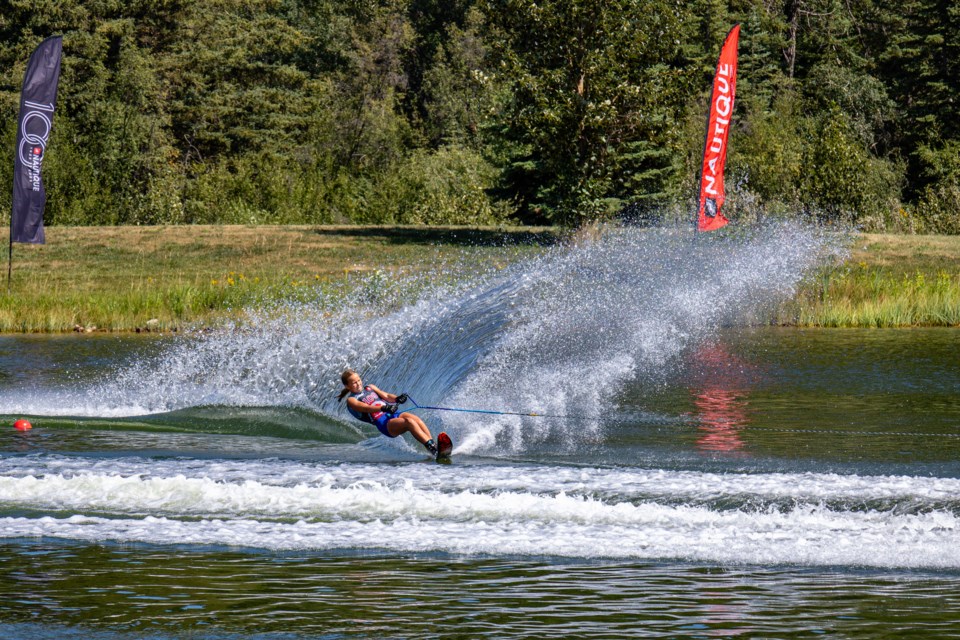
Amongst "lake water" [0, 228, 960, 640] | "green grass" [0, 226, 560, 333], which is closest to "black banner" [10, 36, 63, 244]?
"green grass" [0, 226, 560, 333]

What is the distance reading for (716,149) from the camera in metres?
26.5

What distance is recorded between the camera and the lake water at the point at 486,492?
672cm

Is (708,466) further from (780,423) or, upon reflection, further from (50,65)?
(50,65)

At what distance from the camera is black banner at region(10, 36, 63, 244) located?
25.4 m

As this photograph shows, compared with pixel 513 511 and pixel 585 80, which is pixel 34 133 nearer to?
pixel 585 80

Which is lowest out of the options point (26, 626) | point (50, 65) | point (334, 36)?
point (26, 626)

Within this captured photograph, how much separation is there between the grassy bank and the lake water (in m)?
4.66

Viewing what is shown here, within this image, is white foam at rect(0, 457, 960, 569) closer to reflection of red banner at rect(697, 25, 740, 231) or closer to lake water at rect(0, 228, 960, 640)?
lake water at rect(0, 228, 960, 640)

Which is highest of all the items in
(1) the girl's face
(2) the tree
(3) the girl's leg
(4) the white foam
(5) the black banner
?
(2) the tree

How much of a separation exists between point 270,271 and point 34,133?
572 centimetres

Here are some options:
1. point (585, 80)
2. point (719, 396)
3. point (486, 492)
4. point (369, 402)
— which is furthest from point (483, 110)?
point (486, 492)

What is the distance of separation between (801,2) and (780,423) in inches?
2106

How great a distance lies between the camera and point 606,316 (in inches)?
778

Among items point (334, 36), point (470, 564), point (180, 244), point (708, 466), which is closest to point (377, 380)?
point (708, 466)
